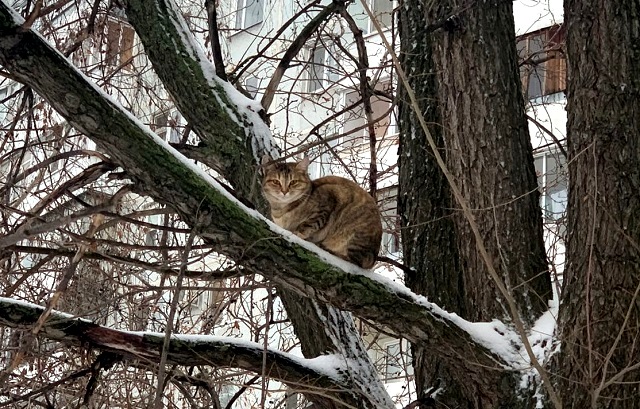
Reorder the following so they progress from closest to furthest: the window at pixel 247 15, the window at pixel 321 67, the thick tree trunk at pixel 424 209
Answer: the thick tree trunk at pixel 424 209, the window at pixel 321 67, the window at pixel 247 15

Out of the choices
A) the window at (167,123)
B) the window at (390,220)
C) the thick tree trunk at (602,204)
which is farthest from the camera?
the window at (167,123)

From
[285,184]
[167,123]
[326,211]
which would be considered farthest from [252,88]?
[326,211]

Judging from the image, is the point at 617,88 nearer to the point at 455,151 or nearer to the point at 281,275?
the point at 455,151

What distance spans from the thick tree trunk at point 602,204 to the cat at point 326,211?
104 cm

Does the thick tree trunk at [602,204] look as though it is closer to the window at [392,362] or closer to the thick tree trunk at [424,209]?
the thick tree trunk at [424,209]

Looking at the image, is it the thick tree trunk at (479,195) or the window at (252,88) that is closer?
the thick tree trunk at (479,195)

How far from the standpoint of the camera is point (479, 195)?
337 centimetres

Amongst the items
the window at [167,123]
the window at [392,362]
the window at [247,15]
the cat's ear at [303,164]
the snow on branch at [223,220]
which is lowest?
the window at [392,362]

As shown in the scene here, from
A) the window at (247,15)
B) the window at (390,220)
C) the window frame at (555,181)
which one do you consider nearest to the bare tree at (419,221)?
the window frame at (555,181)

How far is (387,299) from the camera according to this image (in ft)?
9.71

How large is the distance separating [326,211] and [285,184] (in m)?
0.25

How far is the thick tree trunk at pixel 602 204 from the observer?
2859 millimetres

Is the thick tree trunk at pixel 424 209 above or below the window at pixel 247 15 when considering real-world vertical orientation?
below

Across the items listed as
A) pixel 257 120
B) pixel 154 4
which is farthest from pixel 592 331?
pixel 154 4
